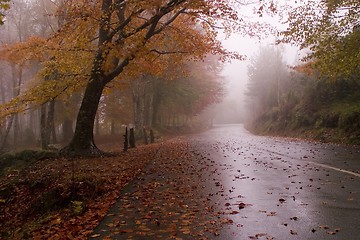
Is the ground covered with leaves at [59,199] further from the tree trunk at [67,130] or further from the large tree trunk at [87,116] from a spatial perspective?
the tree trunk at [67,130]

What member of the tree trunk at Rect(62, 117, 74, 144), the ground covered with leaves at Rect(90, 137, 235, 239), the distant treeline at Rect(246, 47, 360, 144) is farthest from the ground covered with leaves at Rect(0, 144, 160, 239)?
the tree trunk at Rect(62, 117, 74, 144)

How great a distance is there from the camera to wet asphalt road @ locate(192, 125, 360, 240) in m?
4.69

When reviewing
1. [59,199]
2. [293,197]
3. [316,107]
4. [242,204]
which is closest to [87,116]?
[59,199]

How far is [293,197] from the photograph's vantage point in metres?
6.51

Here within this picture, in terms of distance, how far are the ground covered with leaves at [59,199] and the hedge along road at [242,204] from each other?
0.41 meters

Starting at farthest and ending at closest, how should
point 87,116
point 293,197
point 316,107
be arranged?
point 316,107, point 87,116, point 293,197

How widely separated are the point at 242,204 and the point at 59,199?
4.10 m

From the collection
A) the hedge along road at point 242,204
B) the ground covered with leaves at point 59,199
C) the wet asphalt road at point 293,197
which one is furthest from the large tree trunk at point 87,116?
the wet asphalt road at point 293,197

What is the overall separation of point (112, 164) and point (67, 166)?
4.81 feet

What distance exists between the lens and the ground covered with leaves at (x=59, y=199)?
5898 mm

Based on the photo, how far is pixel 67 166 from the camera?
11.1 metres

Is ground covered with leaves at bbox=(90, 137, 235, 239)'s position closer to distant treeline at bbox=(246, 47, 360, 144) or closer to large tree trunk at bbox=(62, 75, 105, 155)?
large tree trunk at bbox=(62, 75, 105, 155)

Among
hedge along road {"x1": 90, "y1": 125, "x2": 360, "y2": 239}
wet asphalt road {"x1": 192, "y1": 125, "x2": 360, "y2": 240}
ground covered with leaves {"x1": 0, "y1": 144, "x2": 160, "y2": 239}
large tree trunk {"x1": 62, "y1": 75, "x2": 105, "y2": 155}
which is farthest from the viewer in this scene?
large tree trunk {"x1": 62, "y1": 75, "x2": 105, "y2": 155}

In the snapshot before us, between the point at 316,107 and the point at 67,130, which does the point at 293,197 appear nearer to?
the point at 316,107
